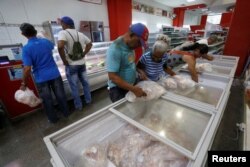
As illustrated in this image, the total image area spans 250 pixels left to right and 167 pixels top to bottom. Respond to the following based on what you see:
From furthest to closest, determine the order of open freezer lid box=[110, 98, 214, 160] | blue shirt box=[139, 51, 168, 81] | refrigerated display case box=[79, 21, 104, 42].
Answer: refrigerated display case box=[79, 21, 104, 42] → blue shirt box=[139, 51, 168, 81] → open freezer lid box=[110, 98, 214, 160]

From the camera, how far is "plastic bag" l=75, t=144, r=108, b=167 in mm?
726

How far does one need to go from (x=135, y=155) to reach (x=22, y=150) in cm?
191

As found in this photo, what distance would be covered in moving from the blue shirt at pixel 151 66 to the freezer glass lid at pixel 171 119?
51 cm

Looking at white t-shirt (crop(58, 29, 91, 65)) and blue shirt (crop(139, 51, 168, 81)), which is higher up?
white t-shirt (crop(58, 29, 91, 65))

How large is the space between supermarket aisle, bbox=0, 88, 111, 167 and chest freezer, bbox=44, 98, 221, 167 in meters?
1.18

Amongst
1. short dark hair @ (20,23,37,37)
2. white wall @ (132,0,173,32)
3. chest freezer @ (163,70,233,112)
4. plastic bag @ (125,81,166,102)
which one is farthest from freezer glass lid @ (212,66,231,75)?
white wall @ (132,0,173,32)

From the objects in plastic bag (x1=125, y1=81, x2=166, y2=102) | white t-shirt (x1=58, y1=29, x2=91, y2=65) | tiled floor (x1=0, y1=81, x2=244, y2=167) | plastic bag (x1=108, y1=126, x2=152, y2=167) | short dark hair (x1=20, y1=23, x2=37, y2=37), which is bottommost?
tiled floor (x1=0, y1=81, x2=244, y2=167)

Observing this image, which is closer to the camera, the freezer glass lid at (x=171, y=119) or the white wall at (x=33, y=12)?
the freezer glass lid at (x=171, y=119)

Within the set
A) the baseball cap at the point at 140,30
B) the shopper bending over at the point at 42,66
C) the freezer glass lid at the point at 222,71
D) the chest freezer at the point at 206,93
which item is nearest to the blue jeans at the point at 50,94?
the shopper bending over at the point at 42,66

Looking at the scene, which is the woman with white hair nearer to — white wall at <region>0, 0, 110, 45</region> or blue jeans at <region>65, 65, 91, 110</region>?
blue jeans at <region>65, 65, 91, 110</region>

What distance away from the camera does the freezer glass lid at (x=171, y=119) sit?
919 millimetres

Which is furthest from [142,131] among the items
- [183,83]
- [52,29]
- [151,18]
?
[151,18]

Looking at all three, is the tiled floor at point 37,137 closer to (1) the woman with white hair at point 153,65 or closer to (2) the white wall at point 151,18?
(1) the woman with white hair at point 153,65

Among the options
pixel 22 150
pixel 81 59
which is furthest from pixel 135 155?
pixel 81 59
